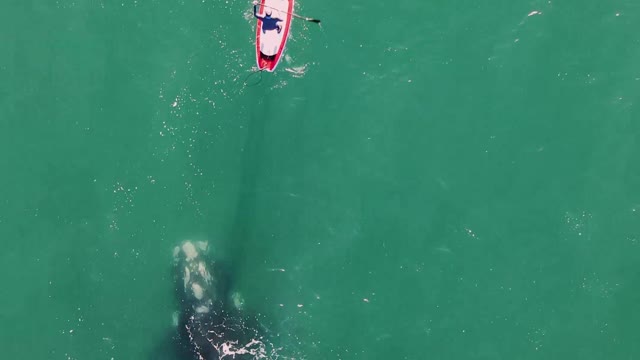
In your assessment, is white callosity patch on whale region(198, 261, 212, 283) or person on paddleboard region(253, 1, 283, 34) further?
white callosity patch on whale region(198, 261, 212, 283)

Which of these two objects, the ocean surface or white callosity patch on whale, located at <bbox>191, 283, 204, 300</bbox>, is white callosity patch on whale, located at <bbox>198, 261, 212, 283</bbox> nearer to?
white callosity patch on whale, located at <bbox>191, 283, 204, 300</bbox>

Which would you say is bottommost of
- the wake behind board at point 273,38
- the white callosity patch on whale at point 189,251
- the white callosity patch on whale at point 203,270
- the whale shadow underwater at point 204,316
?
the whale shadow underwater at point 204,316

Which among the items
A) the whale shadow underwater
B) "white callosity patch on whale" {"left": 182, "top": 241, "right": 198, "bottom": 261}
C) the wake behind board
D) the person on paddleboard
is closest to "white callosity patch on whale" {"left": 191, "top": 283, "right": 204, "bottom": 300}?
the whale shadow underwater

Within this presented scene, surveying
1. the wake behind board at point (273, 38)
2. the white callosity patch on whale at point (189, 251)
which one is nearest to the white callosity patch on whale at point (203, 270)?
the white callosity patch on whale at point (189, 251)

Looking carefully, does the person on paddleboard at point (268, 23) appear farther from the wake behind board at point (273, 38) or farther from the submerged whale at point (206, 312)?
the submerged whale at point (206, 312)

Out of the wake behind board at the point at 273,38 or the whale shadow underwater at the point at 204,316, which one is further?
the whale shadow underwater at the point at 204,316

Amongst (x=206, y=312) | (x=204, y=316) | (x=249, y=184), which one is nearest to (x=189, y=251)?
(x=206, y=312)

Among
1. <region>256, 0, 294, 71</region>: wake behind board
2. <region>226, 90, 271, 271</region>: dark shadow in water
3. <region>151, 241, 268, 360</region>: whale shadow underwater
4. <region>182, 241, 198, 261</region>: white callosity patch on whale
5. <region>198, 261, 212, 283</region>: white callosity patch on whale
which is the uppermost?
<region>256, 0, 294, 71</region>: wake behind board
